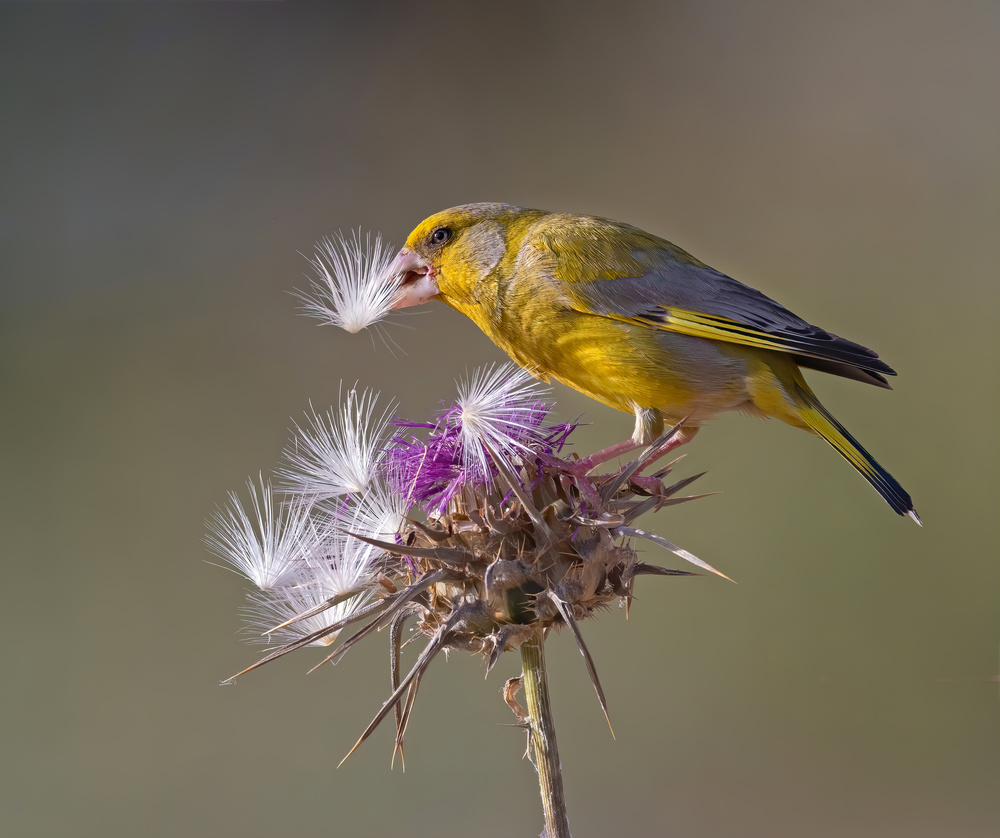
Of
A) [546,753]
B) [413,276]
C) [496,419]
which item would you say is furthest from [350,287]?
[546,753]

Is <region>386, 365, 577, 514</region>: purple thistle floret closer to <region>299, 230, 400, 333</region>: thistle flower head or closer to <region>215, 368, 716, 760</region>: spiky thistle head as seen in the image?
<region>215, 368, 716, 760</region>: spiky thistle head

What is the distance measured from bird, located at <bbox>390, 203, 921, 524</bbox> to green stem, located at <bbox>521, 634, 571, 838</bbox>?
0.51 meters

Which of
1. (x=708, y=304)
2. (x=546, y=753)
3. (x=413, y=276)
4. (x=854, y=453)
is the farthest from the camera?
(x=413, y=276)

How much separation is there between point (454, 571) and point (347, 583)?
0.58 ft

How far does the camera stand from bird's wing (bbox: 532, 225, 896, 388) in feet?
5.19

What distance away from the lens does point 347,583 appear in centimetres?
132

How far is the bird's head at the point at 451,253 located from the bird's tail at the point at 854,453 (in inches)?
28.4

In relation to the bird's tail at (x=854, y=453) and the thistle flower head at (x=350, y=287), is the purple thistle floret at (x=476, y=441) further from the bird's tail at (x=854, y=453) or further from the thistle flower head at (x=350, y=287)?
the bird's tail at (x=854, y=453)

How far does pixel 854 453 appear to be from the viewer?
1.57 metres

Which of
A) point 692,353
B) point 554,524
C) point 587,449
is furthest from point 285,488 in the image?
point 587,449

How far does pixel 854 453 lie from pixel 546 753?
833 millimetres

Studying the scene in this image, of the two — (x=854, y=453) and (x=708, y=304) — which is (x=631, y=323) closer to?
(x=708, y=304)

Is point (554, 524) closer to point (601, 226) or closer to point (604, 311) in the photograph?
point (604, 311)

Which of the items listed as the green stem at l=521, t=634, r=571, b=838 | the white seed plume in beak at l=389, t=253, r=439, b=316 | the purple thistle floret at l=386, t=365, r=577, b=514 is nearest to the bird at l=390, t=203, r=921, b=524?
the white seed plume in beak at l=389, t=253, r=439, b=316
